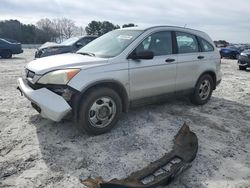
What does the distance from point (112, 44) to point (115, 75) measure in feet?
2.90

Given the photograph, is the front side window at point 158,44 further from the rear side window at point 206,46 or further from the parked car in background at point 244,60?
the parked car in background at point 244,60

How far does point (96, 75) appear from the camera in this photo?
445cm

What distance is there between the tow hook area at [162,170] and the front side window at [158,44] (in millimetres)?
1788

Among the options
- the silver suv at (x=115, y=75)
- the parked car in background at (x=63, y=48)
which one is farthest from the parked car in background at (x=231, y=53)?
the silver suv at (x=115, y=75)

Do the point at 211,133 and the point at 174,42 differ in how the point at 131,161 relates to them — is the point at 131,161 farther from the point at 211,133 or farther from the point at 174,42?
the point at 174,42

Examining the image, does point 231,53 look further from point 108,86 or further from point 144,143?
point 144,143

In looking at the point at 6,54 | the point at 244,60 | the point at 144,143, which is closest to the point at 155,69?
the point at 144,143

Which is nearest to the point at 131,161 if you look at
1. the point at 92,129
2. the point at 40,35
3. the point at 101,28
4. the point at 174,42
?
the point at 92,129

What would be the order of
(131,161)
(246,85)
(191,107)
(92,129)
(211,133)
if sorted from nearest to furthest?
(131,161) < (92,129) < (211,133) < (191,107) < (246,85)

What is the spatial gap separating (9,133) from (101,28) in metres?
46.4

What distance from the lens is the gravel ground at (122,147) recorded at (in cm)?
355

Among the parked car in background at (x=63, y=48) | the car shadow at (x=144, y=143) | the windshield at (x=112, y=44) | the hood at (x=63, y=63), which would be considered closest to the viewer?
the car shadow at (x=144, y=143)

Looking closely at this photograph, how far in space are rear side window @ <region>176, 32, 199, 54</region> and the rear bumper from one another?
2.85 m

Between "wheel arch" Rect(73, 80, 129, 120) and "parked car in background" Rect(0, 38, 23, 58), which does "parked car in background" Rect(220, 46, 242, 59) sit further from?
"wheel arch" Rect(73, 80, 129, 120)
